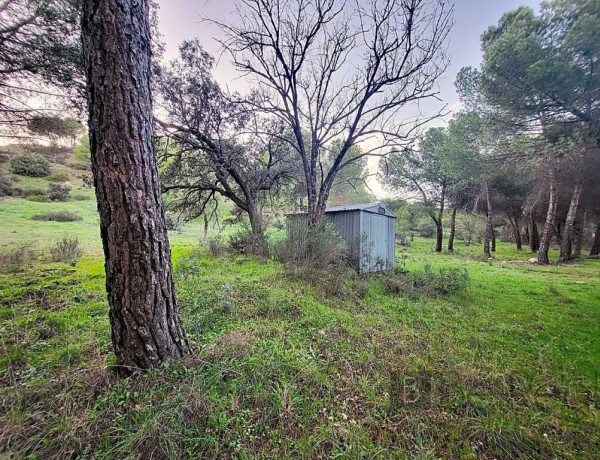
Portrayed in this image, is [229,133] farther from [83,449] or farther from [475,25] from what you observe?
[83,449]

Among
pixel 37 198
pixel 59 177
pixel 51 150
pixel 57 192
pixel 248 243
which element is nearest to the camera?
pixel 51 150

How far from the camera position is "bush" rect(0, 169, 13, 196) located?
41.3ft

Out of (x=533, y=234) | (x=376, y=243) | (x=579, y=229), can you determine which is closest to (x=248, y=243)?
(x=376, y=243)

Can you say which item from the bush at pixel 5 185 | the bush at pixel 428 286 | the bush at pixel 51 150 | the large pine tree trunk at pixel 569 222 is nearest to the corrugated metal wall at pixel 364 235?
the bush at pixel 428 286

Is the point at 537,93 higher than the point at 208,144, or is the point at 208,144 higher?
the point at 537,93

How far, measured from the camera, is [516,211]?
14828mm

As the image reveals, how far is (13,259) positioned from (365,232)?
9.39 metres

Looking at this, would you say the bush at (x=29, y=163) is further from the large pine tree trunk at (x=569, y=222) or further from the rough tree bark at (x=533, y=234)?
the rough tree bark at (x=533, y=234)

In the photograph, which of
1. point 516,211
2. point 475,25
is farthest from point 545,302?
point 516,211

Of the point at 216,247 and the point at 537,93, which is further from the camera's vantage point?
the point at 216,247

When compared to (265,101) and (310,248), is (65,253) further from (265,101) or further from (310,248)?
(265,101)

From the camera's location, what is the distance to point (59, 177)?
60.5 ft

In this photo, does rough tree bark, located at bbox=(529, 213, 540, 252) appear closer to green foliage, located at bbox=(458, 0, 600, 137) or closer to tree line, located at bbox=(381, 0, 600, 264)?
tree line, located at bbox=(381, 0, 600, 264)

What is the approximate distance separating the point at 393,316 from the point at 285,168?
265 inches
